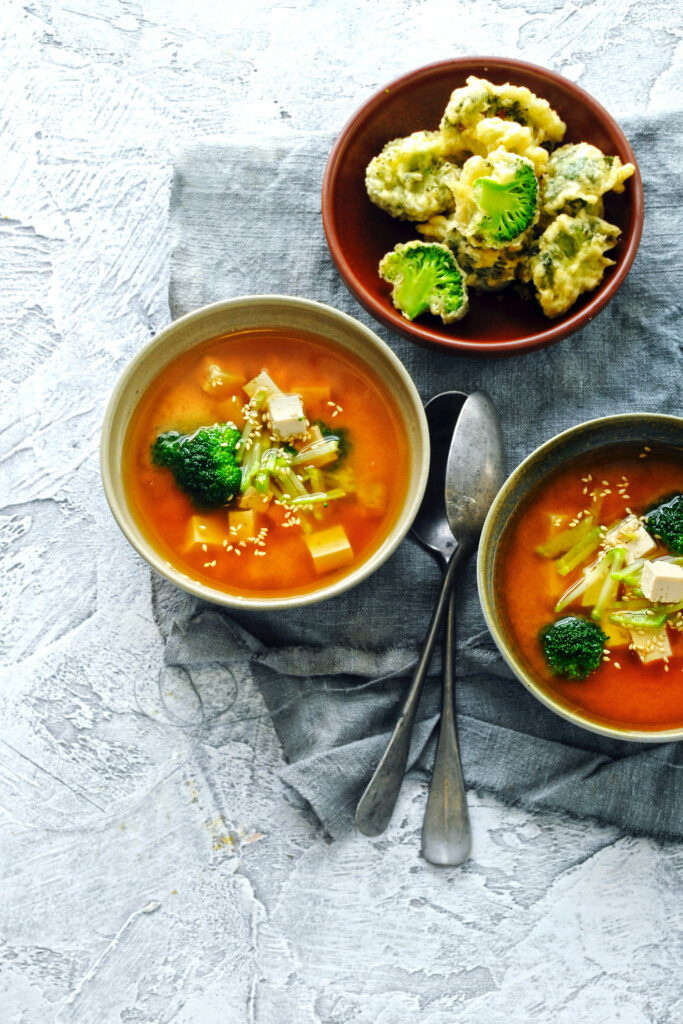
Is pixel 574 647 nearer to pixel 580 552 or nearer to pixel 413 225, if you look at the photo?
pixel 580 552

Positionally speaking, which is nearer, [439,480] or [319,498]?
[319,498]

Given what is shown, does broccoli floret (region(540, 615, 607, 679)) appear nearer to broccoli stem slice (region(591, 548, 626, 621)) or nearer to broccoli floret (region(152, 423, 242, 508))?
broccoli stem slice (region(591, 548, 626, 621))

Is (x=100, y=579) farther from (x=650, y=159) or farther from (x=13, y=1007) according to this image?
(x=650, y=159)

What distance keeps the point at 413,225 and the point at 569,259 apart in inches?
19.5

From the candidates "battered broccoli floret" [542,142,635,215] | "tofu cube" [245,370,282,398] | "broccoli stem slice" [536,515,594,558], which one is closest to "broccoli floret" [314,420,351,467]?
"tofu cube" [245,370,282,398]

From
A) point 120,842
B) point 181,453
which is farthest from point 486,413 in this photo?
point 120,842

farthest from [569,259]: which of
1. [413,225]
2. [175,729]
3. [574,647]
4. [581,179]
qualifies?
[175,729]

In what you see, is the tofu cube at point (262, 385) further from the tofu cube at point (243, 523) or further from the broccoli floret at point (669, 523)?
the broccoli floret at point (669, 523)

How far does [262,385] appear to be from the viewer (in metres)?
2.39

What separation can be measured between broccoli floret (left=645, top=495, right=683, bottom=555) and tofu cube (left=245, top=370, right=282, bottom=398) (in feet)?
3.67

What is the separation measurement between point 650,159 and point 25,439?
2.14 meters

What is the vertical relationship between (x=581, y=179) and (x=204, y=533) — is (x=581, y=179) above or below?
above

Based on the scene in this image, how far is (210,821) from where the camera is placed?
2.65 m

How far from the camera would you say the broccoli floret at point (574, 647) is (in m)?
2.28
